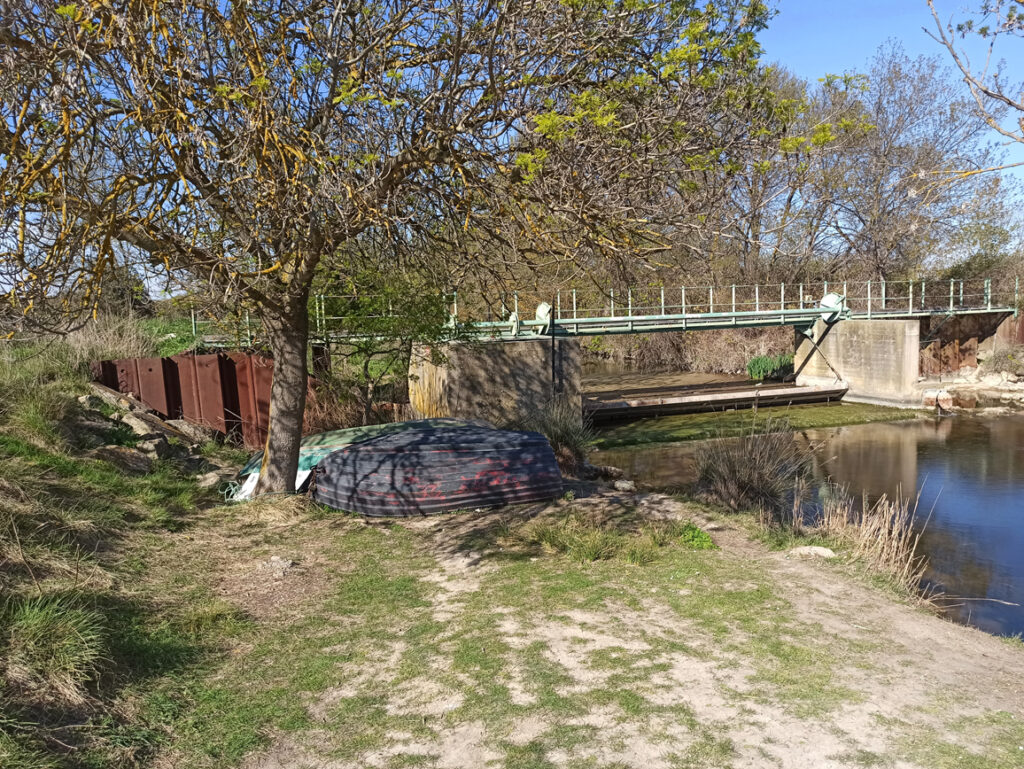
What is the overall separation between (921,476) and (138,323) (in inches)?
643

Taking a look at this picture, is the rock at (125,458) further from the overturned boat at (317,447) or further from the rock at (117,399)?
the rock at (117,399)

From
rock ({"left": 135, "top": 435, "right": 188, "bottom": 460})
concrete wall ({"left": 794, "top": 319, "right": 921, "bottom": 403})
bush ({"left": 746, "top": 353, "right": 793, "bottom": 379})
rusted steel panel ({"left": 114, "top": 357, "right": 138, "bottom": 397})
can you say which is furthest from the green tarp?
bush ({"left": 746, "top": 353, "right": 793, "bottom": 379})

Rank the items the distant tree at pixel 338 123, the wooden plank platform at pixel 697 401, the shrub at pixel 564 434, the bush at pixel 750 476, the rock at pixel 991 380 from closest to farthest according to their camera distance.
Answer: the distant tree at pixel 338 123
the bush at pixel 750 476
the shrub at pixel 564 434
the wooden plank platform at pixel 697 401
the rock at pixel 991 380

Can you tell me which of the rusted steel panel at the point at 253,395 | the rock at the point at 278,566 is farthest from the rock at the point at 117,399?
the rock at the point at 278,566

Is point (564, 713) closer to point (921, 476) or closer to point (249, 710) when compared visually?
point (249, 710)

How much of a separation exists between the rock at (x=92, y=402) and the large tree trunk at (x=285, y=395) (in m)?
3.88

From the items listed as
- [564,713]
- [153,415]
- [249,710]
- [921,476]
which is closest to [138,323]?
[153,415]

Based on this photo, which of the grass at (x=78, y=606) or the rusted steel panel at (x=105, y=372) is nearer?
the grass at (x=78, y=606)

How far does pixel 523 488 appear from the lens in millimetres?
8695

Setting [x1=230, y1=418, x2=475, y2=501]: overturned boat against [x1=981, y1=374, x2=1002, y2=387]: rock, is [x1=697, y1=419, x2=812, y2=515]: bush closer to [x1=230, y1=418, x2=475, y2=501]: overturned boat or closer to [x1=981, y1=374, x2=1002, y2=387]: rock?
[x1=230, y1=418, x2=475, y2=501]: overturned boat

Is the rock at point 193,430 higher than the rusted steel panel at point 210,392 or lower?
lower

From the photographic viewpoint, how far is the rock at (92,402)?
34.2 feet

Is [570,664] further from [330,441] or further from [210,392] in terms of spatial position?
[210,392]

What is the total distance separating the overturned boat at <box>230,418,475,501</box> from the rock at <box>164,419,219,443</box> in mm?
2074
